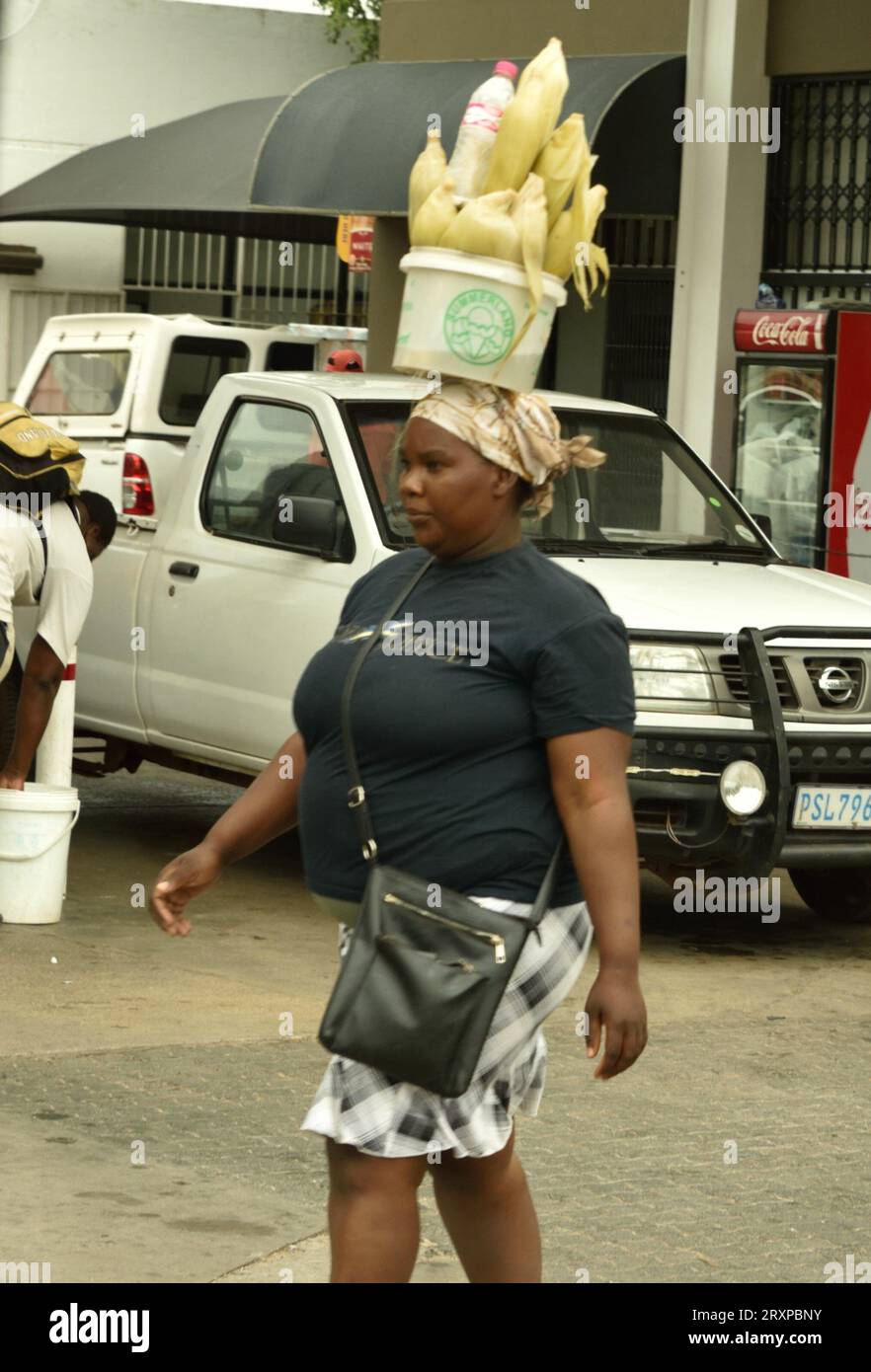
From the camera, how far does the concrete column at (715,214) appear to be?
1403 cm

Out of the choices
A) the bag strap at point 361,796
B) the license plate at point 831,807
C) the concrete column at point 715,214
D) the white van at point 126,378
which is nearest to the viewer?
the bag strap at point 361,796

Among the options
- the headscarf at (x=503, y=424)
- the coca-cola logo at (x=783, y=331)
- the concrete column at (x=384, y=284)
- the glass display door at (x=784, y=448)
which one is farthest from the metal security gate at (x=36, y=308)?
the headscarf at (x=503, y=424)

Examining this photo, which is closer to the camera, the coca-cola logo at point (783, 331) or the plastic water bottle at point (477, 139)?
the plastic water bottle at point (477, 139)

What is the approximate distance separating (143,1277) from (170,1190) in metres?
0.60

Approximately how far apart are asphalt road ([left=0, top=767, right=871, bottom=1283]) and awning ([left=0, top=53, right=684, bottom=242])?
6.83m

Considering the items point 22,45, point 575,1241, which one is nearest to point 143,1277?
point 575,1241

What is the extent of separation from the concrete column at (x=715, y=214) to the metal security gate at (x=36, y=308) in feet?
48.4

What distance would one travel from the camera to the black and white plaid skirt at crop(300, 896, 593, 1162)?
12.2ft

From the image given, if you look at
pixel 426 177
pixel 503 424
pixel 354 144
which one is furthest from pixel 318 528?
pixel 354 144

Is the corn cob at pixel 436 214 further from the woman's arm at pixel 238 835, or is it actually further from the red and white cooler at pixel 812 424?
the red and white cooler at pixel 812 424

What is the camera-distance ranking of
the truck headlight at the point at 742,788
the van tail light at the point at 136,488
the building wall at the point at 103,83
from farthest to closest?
1. the building wall at the point at 103,83
2. the van tail light at the point at 136,488
3. the truck headlight at the point at 742,788

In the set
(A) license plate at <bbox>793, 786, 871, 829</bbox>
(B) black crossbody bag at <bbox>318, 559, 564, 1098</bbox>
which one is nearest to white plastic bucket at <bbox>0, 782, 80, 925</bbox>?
(A) license plate at <bbox>793, 786, 871, 829</bbox>

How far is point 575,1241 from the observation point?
16.8 feet

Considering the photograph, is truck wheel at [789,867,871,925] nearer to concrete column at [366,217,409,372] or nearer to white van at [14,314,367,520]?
white van at [14,314,367,520]
